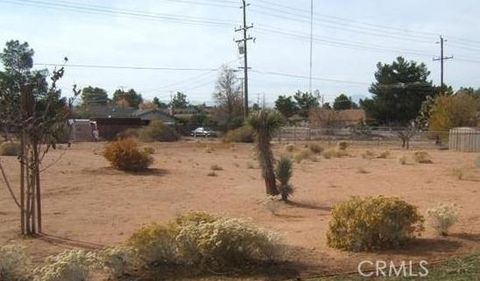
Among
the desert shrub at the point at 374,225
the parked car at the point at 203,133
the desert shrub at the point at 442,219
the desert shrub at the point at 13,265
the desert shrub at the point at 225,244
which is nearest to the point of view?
the desert shrub at the point at 13,265

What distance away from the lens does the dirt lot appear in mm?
10758

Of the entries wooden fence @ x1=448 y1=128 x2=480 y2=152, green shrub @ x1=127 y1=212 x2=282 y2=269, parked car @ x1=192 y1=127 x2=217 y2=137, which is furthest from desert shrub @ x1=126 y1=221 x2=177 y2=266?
parked car @ x1=192 y1=127 x2=217 y2=137

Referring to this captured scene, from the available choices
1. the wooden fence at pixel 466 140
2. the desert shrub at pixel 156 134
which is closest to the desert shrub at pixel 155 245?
the wooden fence at pixel 466 140

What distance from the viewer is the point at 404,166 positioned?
32.6m

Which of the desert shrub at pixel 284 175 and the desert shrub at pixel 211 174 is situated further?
the desert shrub at pixel 211 174

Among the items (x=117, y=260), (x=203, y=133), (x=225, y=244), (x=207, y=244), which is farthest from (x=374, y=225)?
(x=203, y=133)

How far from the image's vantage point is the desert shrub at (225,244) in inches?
364

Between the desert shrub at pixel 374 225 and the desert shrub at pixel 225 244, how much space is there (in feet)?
4.77

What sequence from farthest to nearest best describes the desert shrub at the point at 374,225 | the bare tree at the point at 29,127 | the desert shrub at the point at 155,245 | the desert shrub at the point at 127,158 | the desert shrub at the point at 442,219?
the desert shrub at the point at 127,158
the bare tree at the point at 29,127
the desert shrub at the point at 442,219
the desert shrub at the point at 374,225
the desert shrub at the point at 155,245

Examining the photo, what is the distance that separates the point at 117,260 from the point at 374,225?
3698 millimetres

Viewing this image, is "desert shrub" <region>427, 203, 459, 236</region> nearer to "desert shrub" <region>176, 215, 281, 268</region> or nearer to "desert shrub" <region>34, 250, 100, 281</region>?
"desert shrub" <region>176, 215, 281, 268</region>

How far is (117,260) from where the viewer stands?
9000mm

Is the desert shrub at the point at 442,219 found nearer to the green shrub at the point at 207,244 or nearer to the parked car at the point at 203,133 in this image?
the green shrub at the point at 207,244

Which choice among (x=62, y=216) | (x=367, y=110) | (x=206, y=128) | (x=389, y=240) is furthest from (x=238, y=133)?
(x=389, y=240)
